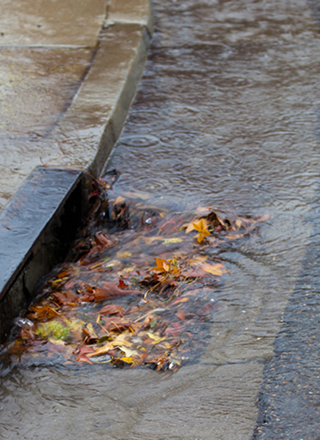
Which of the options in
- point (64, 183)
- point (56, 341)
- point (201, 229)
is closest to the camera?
point (56, 341)

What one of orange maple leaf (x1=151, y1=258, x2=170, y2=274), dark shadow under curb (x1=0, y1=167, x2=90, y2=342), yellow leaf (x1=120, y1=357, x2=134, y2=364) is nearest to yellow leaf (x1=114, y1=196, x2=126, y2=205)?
dark shadow under curb (x1=0, y1=167, x2=90, y2=342)

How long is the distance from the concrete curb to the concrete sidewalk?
0.4 inches

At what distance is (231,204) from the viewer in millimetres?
2711

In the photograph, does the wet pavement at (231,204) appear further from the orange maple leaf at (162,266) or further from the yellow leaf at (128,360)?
the orange maple leaf at (162,266)

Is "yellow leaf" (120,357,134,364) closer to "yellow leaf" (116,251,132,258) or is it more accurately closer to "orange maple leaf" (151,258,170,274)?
"orange maple leaf" (151,258,170,274)

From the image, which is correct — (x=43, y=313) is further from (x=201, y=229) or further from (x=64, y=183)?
(x=201, y=229)

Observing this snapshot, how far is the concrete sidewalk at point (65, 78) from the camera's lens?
292cm

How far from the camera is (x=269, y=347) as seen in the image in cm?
185

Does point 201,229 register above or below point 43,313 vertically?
above

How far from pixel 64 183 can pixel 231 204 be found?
96 centimetres

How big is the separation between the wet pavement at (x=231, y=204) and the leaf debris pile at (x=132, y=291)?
76 millimetres

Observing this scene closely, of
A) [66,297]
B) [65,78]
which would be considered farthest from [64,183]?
[65,78]

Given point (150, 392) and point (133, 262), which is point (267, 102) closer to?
point (133, 262)

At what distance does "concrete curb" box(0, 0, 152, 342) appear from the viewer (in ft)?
7.14
